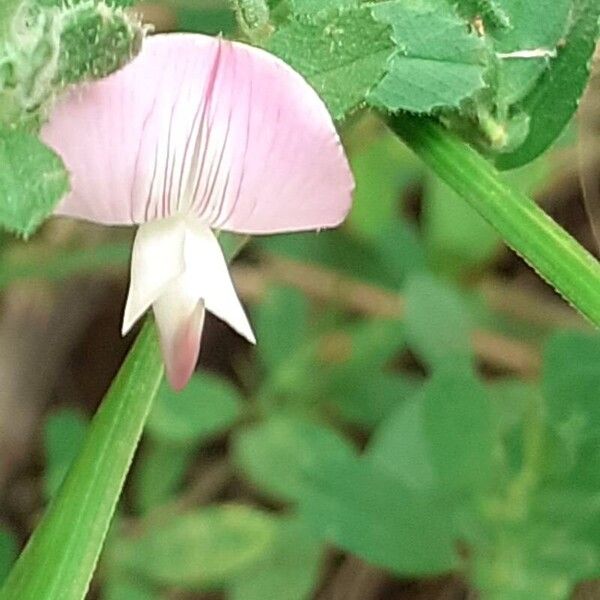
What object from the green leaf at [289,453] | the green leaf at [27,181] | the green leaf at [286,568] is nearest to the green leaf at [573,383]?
the green leaf at [289,453]

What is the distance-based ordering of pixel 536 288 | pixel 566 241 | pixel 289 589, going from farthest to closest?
pixel 536 288
pixel 289 589
pixel 566 241

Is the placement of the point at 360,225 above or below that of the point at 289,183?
below

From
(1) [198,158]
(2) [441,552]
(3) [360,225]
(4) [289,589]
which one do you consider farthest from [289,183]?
(3) [360,225]

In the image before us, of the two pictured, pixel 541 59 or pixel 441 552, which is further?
pixel 441 552

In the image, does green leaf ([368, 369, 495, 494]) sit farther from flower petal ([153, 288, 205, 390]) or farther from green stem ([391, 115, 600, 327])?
flower petal ([153, 288, 205, 390])

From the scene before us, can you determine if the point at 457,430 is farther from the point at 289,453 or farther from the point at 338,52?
the point at 338,52

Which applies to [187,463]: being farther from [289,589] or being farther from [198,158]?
[198,158]
